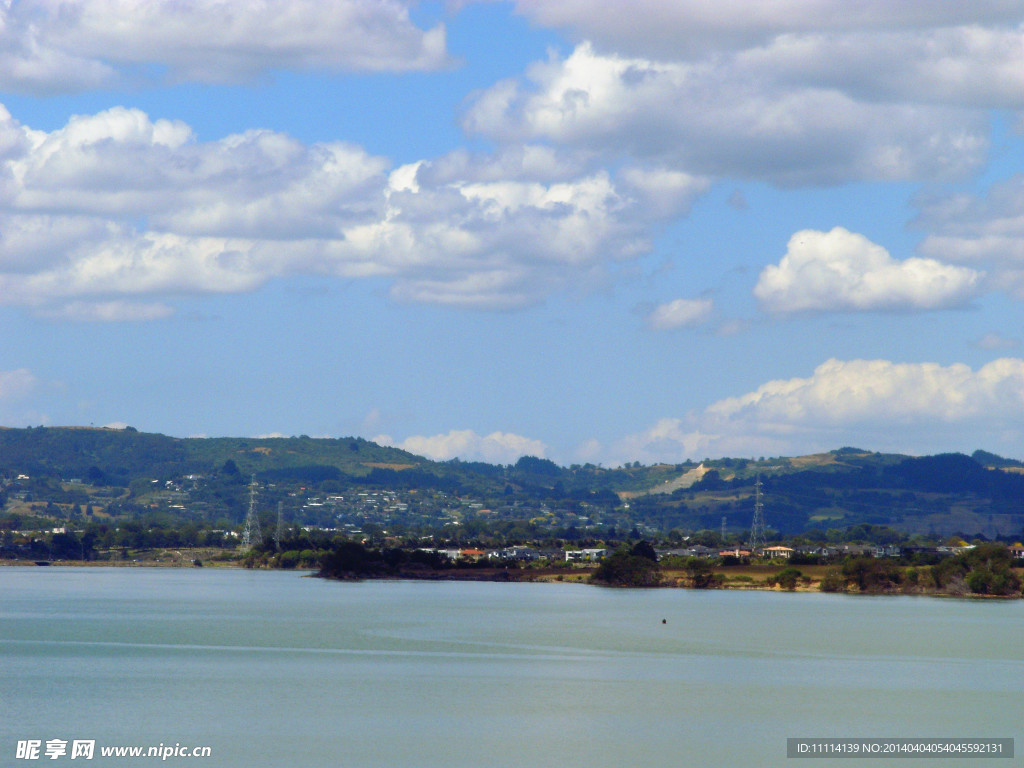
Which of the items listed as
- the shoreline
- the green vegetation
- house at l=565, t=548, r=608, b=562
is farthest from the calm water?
house at l=565, t=548, r=608, b=562

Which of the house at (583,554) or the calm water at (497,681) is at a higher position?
the house at (583,554)

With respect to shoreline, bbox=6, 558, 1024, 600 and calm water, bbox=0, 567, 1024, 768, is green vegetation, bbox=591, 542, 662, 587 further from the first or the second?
calm water, bbox=0, 567, 1024, 768

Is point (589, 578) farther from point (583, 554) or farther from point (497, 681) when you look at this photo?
point (497, 681)

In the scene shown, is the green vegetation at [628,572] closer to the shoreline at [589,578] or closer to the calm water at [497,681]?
the shoreline at [589,578]

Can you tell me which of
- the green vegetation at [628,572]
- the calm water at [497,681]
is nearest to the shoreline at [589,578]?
the green vegetation at [628,572]

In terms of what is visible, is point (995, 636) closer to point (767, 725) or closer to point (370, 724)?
point (767, 725)

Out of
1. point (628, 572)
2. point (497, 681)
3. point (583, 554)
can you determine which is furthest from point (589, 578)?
point (497, 681)

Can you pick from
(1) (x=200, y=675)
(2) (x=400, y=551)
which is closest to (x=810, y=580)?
(2) (x=400, y=551)

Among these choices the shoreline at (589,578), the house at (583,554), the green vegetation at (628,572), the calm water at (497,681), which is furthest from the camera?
the house at (583,554)

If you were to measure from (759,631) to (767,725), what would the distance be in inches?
1549

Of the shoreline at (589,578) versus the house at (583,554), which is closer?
the shoreline at (589,578)

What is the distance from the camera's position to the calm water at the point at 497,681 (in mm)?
46344

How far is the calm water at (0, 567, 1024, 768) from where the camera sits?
46344 millimetres

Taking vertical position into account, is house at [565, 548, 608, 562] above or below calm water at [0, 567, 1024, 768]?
above
